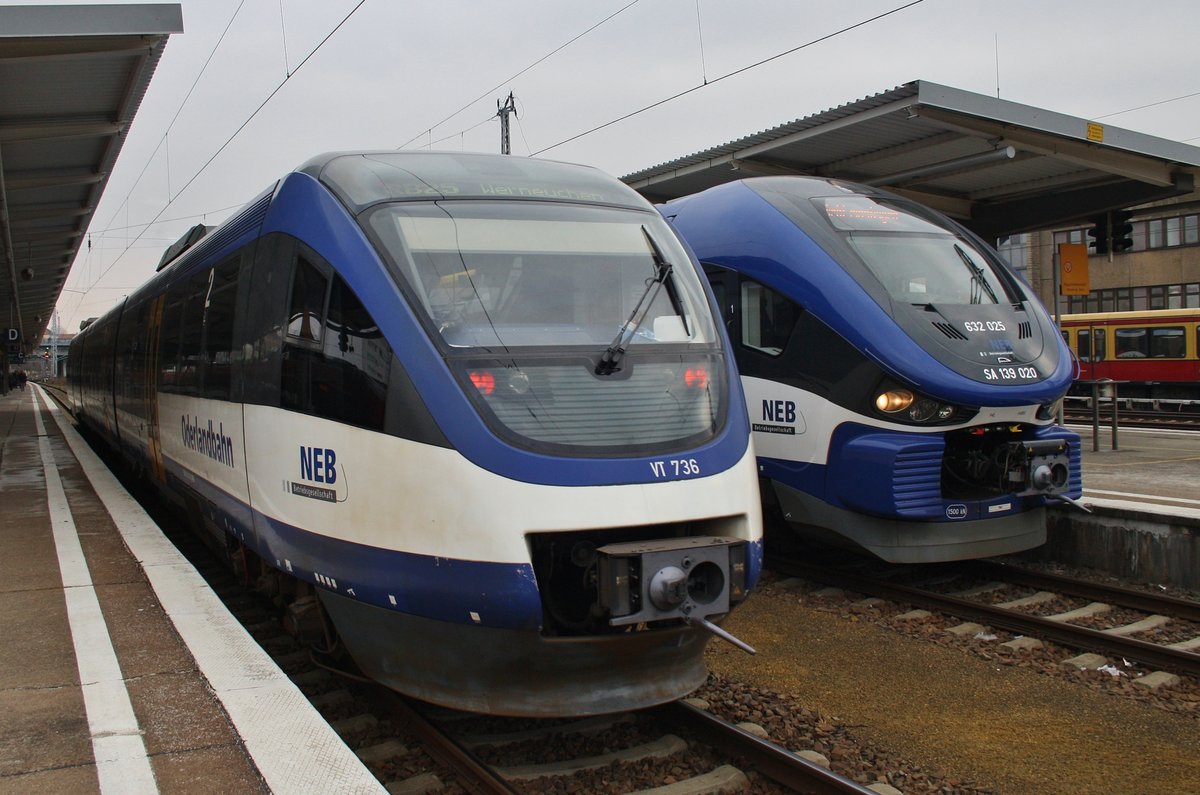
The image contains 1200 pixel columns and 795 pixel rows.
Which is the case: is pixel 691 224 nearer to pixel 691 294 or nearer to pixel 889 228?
pixel 889 228

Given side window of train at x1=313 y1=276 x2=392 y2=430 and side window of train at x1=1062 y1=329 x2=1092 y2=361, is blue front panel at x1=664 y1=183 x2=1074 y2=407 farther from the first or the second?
side window of train at x1=1062 y1=329 x2=1092 y2=361

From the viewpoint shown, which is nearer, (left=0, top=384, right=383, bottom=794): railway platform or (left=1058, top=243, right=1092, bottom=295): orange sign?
(left=0, top=384, right=383, bottom=794): railway platform

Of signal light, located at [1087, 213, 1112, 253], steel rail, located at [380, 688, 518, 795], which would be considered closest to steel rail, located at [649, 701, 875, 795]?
steel rail, located at [380, 688, 518, 795]

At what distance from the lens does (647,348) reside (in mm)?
4922

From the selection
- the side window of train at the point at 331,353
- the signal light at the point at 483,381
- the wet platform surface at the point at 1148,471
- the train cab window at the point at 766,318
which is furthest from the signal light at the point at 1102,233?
the side window of train at the point at 331,353

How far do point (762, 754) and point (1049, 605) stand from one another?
3903 mm

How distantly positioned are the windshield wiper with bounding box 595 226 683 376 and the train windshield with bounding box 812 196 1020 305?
8.81 ft

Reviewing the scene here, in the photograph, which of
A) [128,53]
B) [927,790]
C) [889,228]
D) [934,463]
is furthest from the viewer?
[128,53]

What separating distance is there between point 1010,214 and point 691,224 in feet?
21.1

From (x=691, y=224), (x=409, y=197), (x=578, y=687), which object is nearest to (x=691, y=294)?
(x=409, y=197)

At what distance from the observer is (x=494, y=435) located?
4297mm

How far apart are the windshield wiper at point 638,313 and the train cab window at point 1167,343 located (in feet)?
85.4

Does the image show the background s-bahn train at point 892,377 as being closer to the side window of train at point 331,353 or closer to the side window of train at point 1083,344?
the side window of train at point 331,353

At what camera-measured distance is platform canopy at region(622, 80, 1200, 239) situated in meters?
10.3
